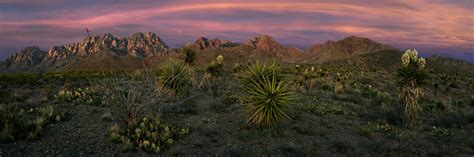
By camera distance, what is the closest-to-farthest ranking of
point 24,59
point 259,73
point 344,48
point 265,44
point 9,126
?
point 9,126 → point 259,73 → point 344,48 → point 265,44 → point 24,59

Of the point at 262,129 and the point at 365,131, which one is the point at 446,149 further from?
the point at 262,129

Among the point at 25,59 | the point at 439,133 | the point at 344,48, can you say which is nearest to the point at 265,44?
the point at 344,48

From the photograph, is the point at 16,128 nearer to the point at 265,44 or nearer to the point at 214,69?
the point at 214,69

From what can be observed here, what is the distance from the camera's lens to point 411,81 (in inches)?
570

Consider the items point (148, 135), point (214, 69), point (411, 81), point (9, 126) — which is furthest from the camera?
point (214, 69)

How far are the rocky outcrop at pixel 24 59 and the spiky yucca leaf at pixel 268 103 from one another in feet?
615

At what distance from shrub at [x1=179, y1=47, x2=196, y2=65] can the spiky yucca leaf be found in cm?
1093

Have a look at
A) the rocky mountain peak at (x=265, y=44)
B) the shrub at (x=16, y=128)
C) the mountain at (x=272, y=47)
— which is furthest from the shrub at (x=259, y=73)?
the rocky mountain peak at (x=265, y=44)

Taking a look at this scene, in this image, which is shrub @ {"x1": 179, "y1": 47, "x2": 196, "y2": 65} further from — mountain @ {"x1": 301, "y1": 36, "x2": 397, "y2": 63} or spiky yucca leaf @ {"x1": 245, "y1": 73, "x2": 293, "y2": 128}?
mountain @ {"x1": 301, "y1": 36, "x2": 397, "y2": 63}

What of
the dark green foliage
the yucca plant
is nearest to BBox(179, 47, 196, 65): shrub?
the dark green foliage

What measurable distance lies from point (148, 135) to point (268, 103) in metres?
3.88

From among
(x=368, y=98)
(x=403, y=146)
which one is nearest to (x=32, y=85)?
(x=368, y=98)

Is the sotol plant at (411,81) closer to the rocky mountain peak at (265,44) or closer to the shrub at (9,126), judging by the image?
the shrub at (9,126)

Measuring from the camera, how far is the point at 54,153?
340 inches
